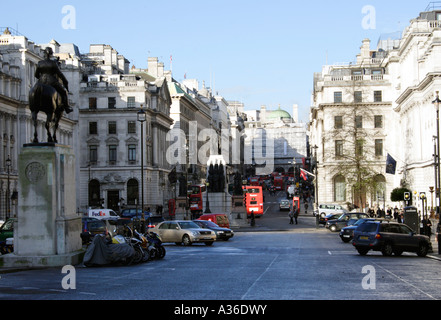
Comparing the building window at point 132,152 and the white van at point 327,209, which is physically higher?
the building window at point 132,152

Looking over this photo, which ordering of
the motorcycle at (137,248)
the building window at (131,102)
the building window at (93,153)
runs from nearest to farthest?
the motorcycle at (137,248)
the building window at (131,102)
the building window at (93,153)

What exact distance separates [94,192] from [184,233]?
216 ft

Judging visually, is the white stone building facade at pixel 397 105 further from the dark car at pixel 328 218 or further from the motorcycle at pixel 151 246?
the motorcycle at pixel 151 246

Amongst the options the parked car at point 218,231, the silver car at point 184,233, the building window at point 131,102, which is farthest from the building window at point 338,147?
the silver car at point 184,233

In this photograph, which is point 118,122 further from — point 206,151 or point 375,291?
point 375,291

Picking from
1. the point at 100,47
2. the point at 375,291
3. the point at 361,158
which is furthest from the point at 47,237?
the point at 100,47

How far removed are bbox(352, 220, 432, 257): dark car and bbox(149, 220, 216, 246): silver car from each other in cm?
982

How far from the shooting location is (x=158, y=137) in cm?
10806

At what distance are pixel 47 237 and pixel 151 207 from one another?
7986cm

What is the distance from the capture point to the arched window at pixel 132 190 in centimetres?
10188

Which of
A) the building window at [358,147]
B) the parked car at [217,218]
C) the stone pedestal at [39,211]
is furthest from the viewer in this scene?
the building window at [358,147]

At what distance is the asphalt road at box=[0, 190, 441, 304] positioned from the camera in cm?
1566

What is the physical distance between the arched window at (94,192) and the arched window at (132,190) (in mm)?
4199
